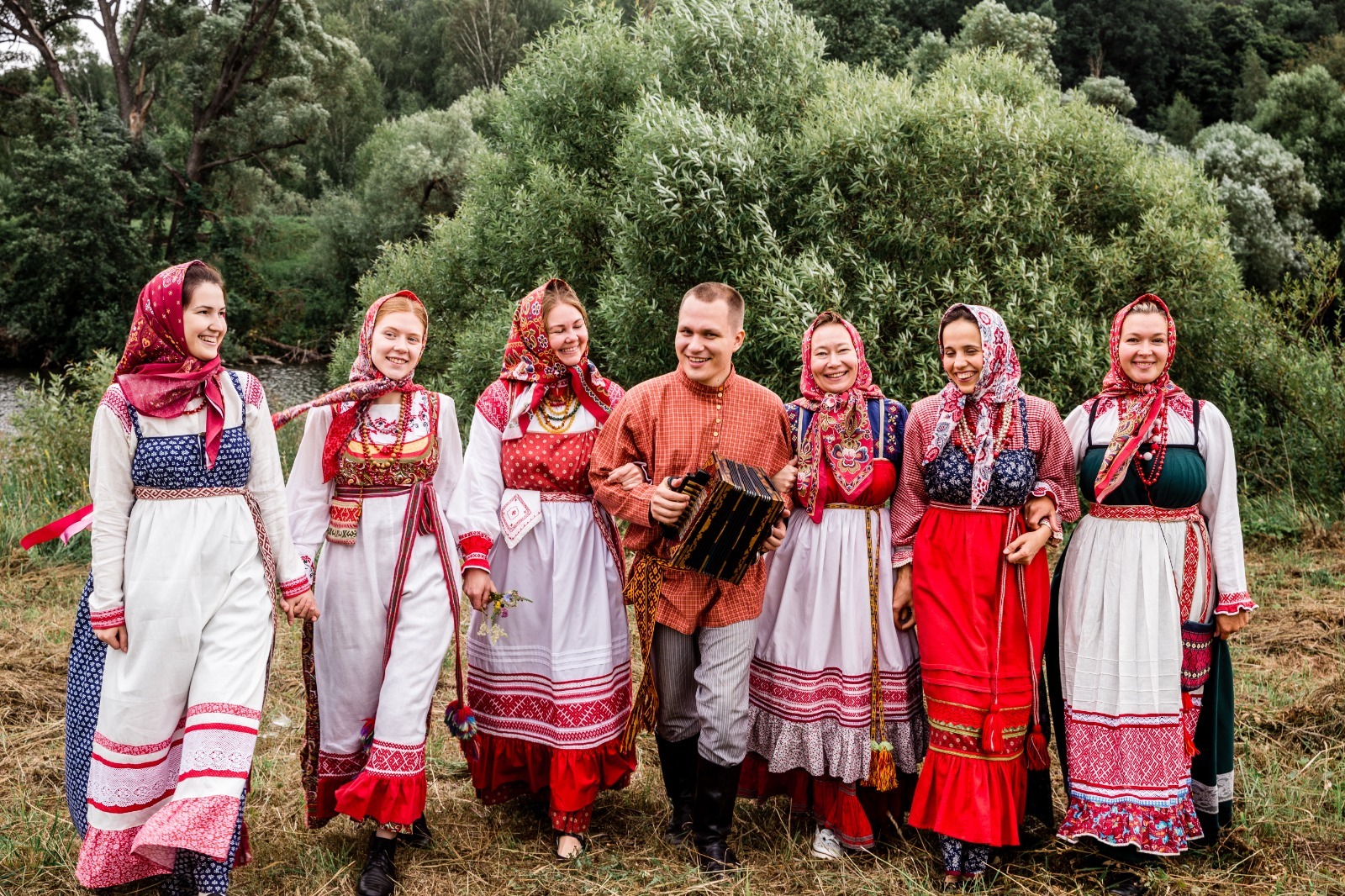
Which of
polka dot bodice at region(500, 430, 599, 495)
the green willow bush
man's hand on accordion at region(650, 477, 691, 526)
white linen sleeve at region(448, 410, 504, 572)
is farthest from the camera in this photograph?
the green willow bush

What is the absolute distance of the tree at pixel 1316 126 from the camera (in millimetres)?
21141

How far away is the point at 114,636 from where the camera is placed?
3197 mm

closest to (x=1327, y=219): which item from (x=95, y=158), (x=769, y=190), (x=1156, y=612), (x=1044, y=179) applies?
(x=1044, y=179)

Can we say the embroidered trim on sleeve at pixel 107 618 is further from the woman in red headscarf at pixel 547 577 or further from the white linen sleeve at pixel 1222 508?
the white linen sleeve at pixel 1222 508

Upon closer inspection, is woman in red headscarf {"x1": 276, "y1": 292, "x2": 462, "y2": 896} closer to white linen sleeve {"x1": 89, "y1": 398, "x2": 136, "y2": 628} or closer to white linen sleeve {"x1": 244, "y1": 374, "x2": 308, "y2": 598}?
white linen sleeve {"x1": 244, "y1": 374, "x2": 308, "y2": 598}

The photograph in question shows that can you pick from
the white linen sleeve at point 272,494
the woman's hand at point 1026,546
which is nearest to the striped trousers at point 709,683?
the woman's hand at point 1026,546

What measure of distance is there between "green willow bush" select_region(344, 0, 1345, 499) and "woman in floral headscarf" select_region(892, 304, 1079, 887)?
14.1ft

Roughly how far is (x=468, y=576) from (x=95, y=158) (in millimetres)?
21140

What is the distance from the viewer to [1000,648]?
354 centimetres

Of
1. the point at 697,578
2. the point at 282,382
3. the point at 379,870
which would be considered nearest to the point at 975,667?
the point at 697,578

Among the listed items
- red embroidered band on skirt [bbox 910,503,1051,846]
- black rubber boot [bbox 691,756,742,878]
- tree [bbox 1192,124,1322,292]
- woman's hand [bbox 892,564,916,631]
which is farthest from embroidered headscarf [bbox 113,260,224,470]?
tree [bbox 1192,124,1322,292]

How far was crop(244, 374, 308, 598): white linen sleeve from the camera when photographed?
3447 millimetres

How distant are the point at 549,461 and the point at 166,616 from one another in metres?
1.46

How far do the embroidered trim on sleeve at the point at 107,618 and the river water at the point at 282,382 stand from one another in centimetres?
1501
